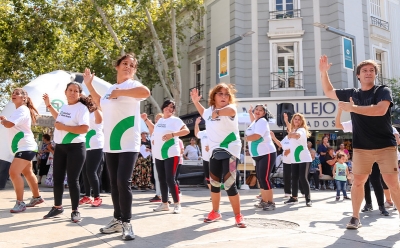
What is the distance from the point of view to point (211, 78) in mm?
21250

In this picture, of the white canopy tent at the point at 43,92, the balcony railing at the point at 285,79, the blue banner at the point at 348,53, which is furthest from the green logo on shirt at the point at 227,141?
the balcony railing at the point at 285,79

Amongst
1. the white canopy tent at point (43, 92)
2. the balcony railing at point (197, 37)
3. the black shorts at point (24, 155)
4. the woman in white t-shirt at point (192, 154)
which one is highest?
the balcony railing at point (197, 37)

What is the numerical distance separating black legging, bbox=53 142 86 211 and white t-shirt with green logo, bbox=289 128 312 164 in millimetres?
4378

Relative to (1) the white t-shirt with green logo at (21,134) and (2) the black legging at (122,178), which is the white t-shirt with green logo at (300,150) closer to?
(2) the black legging at (122,178)

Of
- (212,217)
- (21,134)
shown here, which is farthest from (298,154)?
(21,134)

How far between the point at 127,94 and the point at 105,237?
154 centimetres

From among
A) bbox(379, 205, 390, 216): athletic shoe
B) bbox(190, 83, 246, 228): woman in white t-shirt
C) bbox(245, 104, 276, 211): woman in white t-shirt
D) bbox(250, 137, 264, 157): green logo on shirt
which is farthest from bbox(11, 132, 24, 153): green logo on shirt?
bbox(379, 205, 390, 216): athletic shoe

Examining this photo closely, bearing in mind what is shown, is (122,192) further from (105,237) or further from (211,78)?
(211,78)

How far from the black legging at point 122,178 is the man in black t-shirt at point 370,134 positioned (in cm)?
258

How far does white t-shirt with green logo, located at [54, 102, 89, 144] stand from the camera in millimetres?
5250

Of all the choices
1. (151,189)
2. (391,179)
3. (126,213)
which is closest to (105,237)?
(126,213)

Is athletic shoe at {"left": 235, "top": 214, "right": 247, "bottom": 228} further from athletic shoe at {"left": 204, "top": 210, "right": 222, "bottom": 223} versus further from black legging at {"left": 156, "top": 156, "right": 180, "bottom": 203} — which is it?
black legging at {"left": 156, "top": 156, "right": 180, "bottom": 203}

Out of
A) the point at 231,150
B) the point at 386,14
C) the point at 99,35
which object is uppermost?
the point at 386,14

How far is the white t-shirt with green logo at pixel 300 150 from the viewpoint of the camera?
7.91 metres
